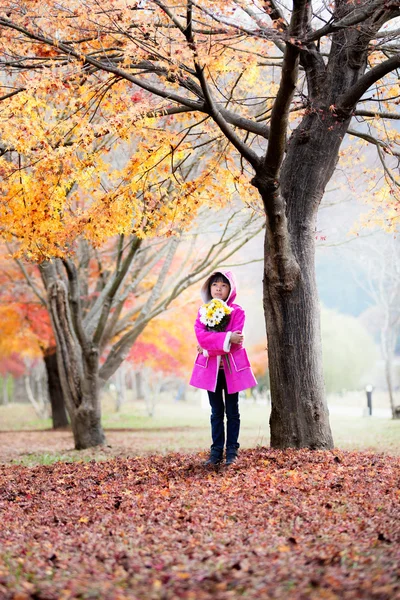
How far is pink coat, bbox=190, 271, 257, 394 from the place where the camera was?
641 centimetres

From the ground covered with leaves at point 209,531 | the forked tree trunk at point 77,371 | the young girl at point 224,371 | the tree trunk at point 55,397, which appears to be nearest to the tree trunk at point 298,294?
the ground covered with leaves at point 209,531

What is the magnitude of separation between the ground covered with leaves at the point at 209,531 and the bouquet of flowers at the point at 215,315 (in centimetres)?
138

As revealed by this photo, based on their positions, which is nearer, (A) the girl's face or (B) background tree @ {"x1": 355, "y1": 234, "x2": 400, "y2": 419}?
(A) the girl's face

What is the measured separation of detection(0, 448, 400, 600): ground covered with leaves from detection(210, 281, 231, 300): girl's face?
167 cm

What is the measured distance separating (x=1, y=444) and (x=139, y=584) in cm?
1265

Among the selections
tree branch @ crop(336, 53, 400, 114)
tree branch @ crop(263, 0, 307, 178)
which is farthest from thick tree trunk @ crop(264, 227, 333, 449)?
tree branch @ crop(336, 53, 400, 114)

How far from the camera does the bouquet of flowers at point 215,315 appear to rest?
6539 millimetres

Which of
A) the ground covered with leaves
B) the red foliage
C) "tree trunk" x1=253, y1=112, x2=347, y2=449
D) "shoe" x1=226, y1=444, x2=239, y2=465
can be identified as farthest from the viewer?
the red foliage

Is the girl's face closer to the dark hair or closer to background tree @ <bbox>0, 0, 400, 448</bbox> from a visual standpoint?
the dark hair

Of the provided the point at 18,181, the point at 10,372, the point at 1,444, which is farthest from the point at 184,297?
the point at 10,372

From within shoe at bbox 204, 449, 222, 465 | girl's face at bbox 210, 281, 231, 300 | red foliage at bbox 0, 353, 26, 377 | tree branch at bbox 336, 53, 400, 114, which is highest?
tree branch at bbox 336, 53, 400, 114

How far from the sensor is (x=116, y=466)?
24.3ft

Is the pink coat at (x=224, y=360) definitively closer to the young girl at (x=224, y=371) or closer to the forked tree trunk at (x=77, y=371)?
the young girl at (x=224, y=371)

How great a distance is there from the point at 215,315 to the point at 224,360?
0.45m
